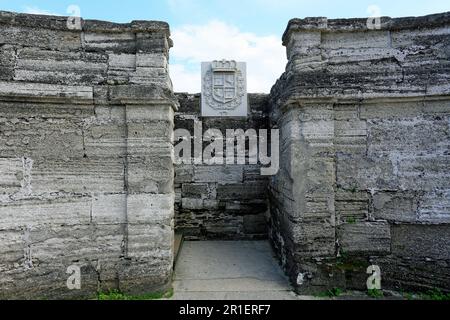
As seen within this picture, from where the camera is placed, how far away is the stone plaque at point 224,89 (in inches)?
199

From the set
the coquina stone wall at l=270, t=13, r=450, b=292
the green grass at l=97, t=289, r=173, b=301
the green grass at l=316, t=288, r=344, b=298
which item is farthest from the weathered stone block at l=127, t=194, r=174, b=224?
the green grass at l=316, t=288, r=344, b=298

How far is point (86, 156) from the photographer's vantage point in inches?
127

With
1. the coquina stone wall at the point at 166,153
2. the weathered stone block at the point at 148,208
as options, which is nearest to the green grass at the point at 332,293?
the coquina stone wall at the point at 166,153

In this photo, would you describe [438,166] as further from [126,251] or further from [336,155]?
[126,251]

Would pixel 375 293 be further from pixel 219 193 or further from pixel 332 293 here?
pixel 219 193

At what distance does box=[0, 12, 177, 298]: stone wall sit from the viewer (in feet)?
10.2

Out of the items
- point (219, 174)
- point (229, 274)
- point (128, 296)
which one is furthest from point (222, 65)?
point (128, 296)

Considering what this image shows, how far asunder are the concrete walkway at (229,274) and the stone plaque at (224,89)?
2.21 meters

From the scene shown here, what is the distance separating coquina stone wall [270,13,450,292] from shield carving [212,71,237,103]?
1.82 m

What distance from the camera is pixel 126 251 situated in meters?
3.22

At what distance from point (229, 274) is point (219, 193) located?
1.83m

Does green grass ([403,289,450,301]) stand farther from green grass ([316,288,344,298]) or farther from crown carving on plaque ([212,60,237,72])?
crown carving on plaque ([212,60,237,72])

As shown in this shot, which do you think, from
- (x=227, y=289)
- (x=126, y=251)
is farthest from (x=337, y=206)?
(x=126, y=251)

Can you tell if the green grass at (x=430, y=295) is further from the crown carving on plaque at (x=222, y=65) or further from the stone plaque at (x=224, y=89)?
the crown carving on plaque at (x=222, y=65)
